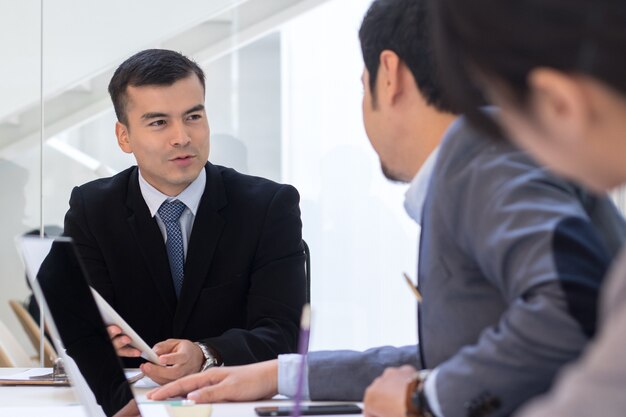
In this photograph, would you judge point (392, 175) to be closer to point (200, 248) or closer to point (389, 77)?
point (389, 77)

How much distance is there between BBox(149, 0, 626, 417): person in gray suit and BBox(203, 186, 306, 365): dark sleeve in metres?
0.68

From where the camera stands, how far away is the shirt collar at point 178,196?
2576mm

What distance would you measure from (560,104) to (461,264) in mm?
635

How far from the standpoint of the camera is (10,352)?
4203 millimetres

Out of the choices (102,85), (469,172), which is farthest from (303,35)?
(469,172)

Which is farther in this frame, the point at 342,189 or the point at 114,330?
the point at 342,189

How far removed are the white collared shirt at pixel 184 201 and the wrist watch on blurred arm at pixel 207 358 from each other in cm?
43

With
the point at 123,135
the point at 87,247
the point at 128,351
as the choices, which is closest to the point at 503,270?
the point at 128,351

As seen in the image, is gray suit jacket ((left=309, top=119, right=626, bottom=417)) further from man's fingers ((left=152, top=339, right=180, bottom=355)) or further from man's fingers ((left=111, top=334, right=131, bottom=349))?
man's fingers ((left=152, top=339, right=180, bottom=355))

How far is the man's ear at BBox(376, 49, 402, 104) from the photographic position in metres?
1.51

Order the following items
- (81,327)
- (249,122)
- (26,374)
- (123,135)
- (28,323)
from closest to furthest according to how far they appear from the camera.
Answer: (81,327) → (26,374) → (123,135) → (28,323) → (249,122)

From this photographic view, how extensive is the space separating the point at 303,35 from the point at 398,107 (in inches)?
130

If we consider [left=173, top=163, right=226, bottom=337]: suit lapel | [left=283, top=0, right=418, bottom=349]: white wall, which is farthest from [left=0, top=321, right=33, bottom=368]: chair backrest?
[left=173, top=163, right=226, bottom=337]: suit lapel

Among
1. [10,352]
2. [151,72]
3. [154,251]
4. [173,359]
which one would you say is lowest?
[10,352]
